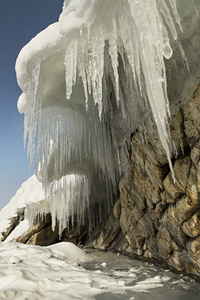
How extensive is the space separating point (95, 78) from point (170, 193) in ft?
9.93

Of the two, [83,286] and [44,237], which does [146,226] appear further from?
[44,237]

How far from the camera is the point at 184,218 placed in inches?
174

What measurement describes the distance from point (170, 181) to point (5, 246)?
198 inches

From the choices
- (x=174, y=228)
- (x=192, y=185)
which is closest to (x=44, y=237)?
(x=174, y=228)

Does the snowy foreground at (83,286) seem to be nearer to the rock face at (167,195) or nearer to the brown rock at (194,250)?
the brown rock at (194,250)

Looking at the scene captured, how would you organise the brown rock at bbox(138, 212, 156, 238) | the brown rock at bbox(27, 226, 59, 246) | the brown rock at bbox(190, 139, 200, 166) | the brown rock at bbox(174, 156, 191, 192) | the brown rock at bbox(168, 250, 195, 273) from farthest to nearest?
the brown rock at bbox(27, 226, 59, 246), the brown rock at bbox(138, 212, 156, 238), the brown rock at bbox(168, 250, 195, 273), the brown rock at bbox(174, 156, 191, 192), the brown rock at bbox(190, 139, 200, 166)

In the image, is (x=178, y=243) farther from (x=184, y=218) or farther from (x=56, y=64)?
(x=56, y=64)

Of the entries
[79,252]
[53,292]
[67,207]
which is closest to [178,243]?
[53,292]

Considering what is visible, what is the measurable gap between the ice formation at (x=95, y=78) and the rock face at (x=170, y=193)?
1.54 feet

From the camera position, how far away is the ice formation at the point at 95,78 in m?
2.36

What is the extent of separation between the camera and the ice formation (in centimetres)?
236

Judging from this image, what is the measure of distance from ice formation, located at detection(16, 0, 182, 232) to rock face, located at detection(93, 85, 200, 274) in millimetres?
470

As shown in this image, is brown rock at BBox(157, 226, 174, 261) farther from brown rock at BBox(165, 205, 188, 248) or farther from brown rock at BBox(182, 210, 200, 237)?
brown rock at BBox(182, 210, 200, 237)

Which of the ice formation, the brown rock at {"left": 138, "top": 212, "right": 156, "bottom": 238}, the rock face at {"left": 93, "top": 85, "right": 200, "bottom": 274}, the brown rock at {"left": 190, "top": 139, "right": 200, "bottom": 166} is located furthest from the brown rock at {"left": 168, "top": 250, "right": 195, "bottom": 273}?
the ice formation
